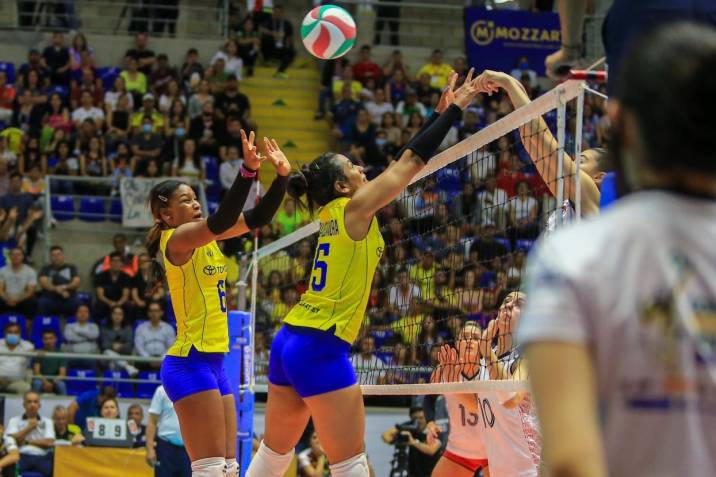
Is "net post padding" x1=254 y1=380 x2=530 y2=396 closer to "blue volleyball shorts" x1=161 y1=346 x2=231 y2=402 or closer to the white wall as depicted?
"blue volleyball shorts" x1=161 y1=346 x2=231 y2=402

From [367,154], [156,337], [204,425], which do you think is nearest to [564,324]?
[204,425]

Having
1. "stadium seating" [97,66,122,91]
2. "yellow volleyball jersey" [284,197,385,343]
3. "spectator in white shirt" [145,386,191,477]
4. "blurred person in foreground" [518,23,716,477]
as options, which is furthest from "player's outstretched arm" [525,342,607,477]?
"stadium seating" [97,66,122,91]

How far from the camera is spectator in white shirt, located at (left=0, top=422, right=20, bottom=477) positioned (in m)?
12.1

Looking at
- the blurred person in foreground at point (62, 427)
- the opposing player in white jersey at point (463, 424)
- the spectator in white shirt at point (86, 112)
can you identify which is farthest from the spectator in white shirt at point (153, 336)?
the opposing player in white jersey at point (463, 424)

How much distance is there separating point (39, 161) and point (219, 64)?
391 centimetres

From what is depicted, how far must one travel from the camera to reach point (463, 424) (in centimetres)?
781

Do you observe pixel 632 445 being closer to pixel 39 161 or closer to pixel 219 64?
pixel 39 161

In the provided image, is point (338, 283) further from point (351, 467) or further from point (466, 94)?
point (466, 94)

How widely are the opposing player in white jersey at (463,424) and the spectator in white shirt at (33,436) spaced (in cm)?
621

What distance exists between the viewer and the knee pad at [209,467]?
20.6 ft

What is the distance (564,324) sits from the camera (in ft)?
6.15

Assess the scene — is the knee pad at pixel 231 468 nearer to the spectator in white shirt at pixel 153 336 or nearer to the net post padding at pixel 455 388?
the net post padding at pixel 455 388

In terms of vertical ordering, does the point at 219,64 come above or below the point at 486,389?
above

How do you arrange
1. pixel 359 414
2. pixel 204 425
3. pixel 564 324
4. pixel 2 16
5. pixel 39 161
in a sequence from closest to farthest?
pixel 564 324
pixel 359 414
pixel 204 425
pixel 39 161
pixel 2 16
